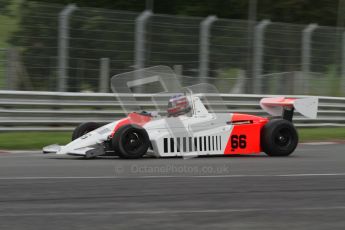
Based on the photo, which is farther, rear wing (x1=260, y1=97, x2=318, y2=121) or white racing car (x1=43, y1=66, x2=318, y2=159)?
rear wing (x1=260, y1=97, x2=318, y2=121)

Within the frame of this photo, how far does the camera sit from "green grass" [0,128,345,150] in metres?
12.6

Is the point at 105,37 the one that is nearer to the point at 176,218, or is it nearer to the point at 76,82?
the point at 76,82

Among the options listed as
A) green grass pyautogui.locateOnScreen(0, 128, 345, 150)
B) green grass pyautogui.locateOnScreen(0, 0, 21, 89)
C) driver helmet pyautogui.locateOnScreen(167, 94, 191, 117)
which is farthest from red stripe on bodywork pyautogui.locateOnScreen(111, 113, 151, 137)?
green grass pyautogui.locateOnScreen(0, 0, 21, 89)

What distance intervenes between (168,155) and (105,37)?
228 inches

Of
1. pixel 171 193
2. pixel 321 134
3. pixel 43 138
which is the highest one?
pixel 171 193

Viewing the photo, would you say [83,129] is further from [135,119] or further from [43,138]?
[43,138]

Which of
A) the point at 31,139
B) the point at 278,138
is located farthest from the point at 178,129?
the point at 31,139

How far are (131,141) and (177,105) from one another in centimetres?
100

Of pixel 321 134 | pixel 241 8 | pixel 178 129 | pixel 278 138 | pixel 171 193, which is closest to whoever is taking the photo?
pixel 171 193

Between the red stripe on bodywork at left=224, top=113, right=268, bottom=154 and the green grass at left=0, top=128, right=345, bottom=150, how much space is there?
3.74m

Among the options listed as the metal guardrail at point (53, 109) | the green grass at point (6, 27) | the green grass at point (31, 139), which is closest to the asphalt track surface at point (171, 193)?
the green grass at point (31, 139)

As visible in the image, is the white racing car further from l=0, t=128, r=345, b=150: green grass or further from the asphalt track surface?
l=0, t=128, r=345, b=150: green grass

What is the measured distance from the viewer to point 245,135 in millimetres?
10773

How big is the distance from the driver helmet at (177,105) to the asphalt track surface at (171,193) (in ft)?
2.38
